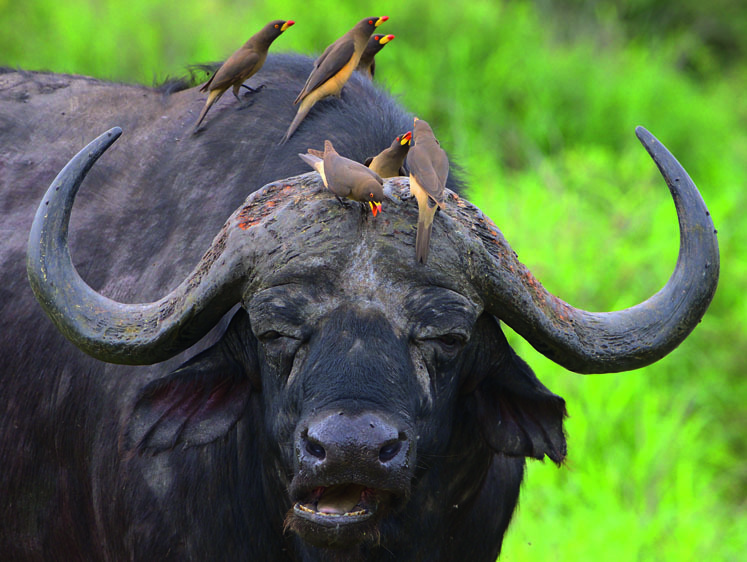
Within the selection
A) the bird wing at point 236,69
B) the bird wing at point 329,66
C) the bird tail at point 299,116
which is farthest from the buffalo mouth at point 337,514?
the bird wing at point 236,69

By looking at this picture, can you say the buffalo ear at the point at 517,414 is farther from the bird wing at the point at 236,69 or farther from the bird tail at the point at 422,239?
the bird wing at the point at 236,69

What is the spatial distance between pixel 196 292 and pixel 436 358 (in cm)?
72

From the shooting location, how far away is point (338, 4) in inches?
450

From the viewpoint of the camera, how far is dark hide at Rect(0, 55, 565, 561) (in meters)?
3.15

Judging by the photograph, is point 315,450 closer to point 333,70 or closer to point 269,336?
point 269,336

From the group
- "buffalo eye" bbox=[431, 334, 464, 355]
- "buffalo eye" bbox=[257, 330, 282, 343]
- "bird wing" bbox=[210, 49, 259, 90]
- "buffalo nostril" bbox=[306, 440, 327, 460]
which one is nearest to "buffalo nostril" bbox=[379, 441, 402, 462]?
"buffalo nostril" bbox=[306, 440, 327, 460]

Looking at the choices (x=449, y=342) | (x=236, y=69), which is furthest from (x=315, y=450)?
(x=236, y=69)

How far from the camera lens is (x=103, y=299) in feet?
10.4

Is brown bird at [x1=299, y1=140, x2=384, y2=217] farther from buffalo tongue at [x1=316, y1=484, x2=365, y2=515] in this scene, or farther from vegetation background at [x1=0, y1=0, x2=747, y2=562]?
vegetation background at [x1=0, y1=0, x2=747, y2=562]

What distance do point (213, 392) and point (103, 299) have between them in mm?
521

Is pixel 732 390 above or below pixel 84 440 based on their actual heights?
below

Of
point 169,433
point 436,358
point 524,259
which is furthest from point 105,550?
point 524,259

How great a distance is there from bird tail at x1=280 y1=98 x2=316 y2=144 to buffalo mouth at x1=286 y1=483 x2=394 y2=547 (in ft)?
4.31

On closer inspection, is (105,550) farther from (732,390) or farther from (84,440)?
(732,390)
